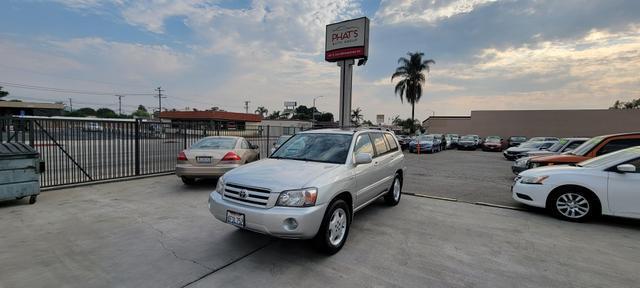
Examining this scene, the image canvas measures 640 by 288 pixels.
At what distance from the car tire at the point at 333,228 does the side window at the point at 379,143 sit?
1.74 meters

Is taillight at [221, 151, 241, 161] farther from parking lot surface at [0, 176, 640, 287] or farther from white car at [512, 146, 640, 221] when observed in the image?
white car at [512, 146, 640, 221]

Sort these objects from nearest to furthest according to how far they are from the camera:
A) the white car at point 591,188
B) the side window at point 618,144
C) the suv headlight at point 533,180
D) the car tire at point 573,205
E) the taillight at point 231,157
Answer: the white car at point 591,188 < the car tire at point 573,205 < the suv headlight at point 533,180 < the side window at point 618,144 < the taillight at point 231,157

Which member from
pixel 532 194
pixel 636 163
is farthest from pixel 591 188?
pixel 532 194

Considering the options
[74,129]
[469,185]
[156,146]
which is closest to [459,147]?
[469,185]

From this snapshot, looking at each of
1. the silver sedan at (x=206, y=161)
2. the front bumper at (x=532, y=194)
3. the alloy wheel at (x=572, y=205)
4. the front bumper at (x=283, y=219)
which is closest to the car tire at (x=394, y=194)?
the front bumper at (x=532, y=194)

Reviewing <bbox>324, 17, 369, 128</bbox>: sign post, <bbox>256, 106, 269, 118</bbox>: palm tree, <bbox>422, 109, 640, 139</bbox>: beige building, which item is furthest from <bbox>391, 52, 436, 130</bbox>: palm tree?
<bbox>256, 106, 269, 118</bbox>: palm tree

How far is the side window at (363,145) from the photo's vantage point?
4.77 metres

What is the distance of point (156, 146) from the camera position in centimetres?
970

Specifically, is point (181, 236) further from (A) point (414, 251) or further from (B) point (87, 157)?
(B) point (87, 157)

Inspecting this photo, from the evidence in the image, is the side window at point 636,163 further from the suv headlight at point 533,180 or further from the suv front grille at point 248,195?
the suv front grille at point 248,195

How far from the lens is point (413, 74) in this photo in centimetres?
3938

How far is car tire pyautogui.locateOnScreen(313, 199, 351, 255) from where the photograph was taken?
3586 mm

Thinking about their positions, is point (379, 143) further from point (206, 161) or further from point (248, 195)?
point (206, 161)

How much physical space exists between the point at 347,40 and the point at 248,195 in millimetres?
12962
